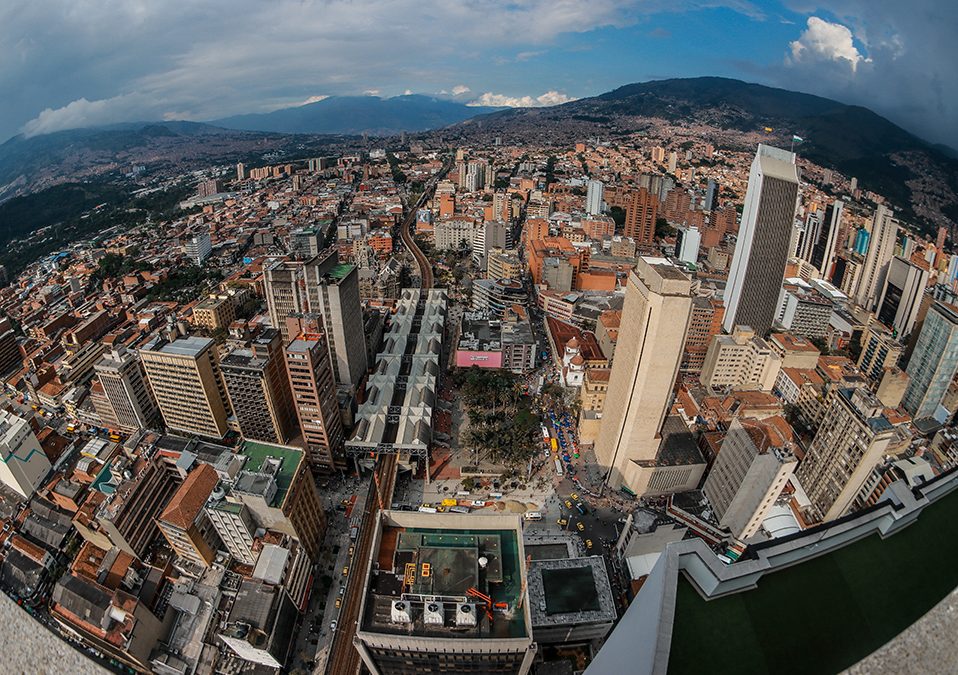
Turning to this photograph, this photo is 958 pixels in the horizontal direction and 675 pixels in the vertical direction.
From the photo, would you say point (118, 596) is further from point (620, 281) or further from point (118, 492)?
point (620, 281)

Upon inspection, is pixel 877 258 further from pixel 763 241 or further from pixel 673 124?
pixel 673 124

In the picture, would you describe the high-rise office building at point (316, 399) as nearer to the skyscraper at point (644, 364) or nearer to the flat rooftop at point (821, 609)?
the skyscraper at point (644, 364)

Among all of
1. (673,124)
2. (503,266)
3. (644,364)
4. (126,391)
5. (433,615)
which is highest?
(673,124)

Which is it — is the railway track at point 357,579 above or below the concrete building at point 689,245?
below

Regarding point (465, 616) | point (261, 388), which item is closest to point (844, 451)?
point (465, 616)

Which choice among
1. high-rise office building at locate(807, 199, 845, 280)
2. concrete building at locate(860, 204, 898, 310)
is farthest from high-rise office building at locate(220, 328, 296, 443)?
high-rise office building at locate(807, 199, 845, 280)

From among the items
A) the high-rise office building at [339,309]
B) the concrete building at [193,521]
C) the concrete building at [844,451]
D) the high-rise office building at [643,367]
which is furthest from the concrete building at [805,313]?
the concrete building at [193,521]
